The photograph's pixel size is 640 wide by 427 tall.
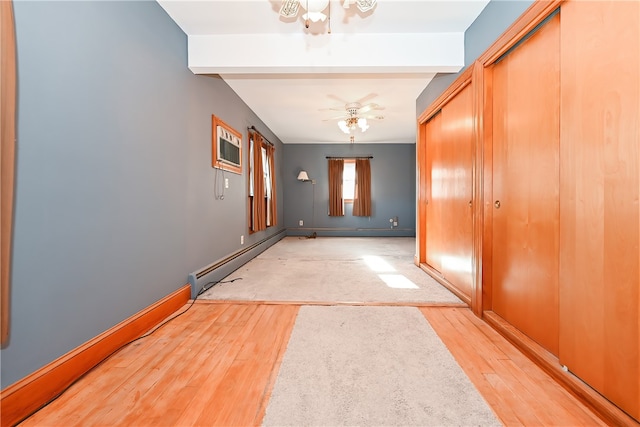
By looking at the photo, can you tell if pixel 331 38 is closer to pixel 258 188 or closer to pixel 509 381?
pixel 258 188

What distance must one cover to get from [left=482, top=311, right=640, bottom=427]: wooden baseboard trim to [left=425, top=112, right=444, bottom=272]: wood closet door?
131 centimetres

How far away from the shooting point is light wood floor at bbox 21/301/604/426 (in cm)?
107

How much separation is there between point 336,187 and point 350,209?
71 cm

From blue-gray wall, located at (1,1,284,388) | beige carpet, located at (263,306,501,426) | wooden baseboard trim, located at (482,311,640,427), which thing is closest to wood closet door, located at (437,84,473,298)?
wooden baseboard trim, located at (482,311,640,427)

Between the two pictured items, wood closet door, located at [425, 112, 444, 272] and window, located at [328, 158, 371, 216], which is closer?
wood closet door, located at [425, 112, 444, 272]

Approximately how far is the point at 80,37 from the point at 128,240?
1131 millimetres

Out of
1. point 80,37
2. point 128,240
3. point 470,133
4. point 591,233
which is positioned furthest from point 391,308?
point 80,37

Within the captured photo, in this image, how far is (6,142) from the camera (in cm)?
97

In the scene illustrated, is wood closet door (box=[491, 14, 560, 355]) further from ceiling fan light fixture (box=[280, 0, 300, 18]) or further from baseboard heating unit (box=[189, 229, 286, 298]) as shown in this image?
baseboard heating unit (box=[189, 229, 286, 298])

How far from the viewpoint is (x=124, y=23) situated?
163 cm

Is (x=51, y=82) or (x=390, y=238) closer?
(x=51, y=82)

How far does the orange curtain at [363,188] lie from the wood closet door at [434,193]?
3.34 meters

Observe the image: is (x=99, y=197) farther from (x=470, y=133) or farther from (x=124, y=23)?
(x=470, y=133)

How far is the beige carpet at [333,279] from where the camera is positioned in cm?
241
